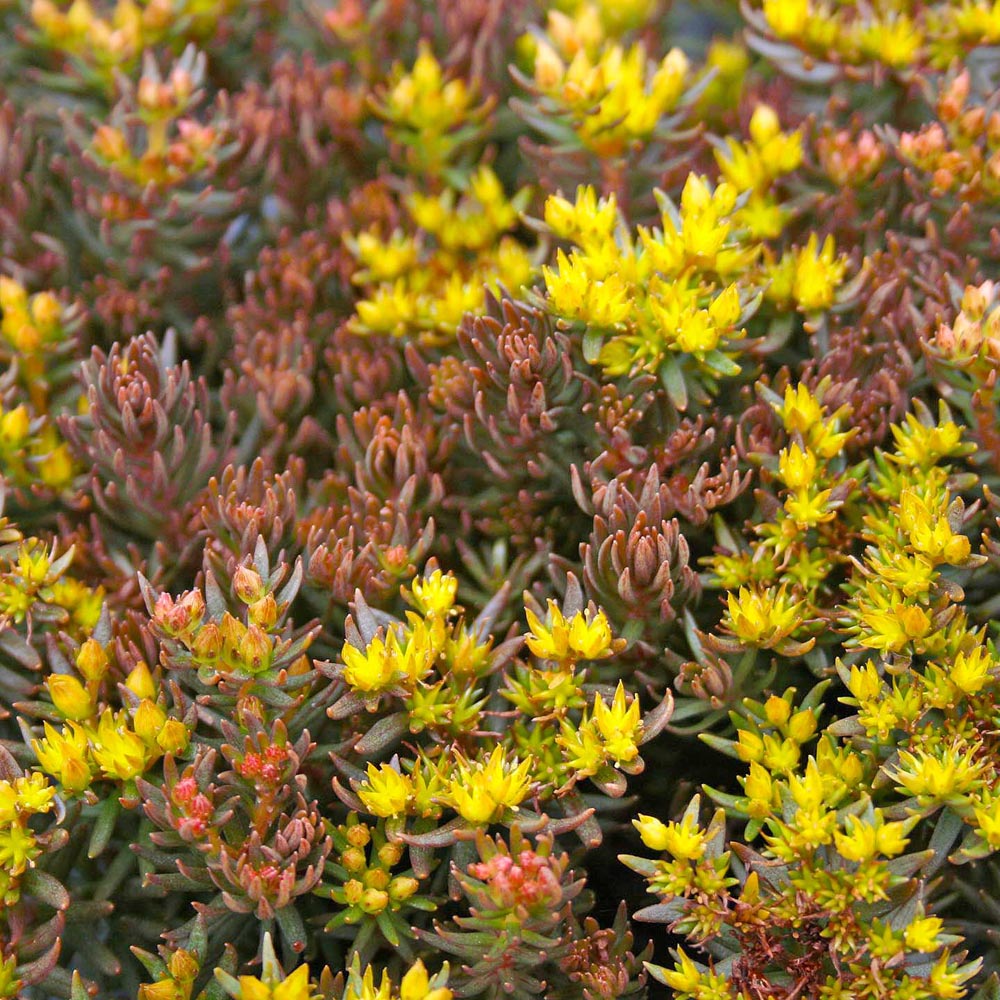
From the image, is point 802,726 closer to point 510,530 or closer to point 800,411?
point 800,411

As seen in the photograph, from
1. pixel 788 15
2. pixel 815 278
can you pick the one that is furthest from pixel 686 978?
pixel 788 15

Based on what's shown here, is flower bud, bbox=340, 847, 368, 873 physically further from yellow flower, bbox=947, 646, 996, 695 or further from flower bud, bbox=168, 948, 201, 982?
yellow flower, bbox=947, 646, 996, 695

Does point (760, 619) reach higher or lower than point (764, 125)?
lower

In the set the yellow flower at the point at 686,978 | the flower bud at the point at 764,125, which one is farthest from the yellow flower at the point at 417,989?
the flower bud at the point at 764,125

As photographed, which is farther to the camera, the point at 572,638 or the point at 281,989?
the point at 572,638

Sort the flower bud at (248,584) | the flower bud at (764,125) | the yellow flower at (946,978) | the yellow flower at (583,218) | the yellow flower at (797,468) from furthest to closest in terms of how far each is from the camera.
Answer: the flower bud at (764,125), the yellow flower at (583,218), the yellow flower at (797,468), the flower bud at (248,584), the yellow flower at (946,978)

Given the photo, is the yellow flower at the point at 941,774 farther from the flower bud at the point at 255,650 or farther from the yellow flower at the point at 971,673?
the flower bud at the point at 255,650

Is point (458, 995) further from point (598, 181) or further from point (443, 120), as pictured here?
point (443, 120)
